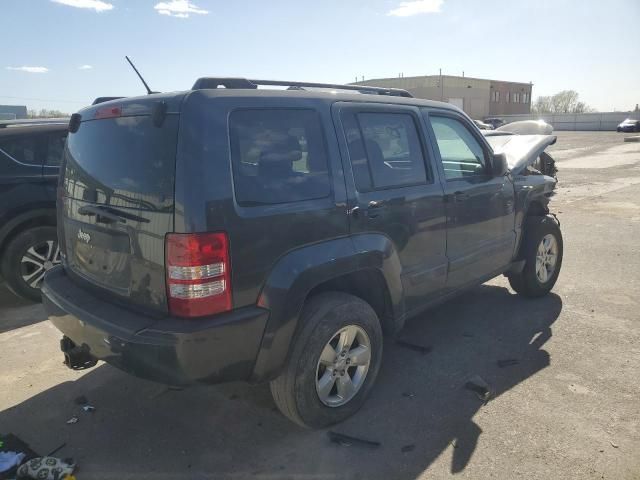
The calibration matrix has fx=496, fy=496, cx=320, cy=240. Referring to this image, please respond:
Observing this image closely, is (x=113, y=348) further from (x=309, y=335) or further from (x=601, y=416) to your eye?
(x=601, y=416)

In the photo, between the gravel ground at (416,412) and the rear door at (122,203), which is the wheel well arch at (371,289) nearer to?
the gravel ground at (416,412)

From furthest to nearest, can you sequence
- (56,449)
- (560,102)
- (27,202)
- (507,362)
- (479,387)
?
1. (560,102)
2. (27,202)
3. (507,362)
4. (479,387)
5. (56,449)

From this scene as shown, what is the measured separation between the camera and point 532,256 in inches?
188

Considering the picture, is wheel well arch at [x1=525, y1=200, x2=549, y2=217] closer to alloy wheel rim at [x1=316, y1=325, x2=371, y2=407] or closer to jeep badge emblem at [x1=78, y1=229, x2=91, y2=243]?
alloy wheel rim at [x1=316, y1=325, x2=371, y2=407]

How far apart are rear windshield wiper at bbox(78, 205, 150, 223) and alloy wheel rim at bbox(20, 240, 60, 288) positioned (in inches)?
105

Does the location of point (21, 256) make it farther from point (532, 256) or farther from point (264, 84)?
point (532, 256)

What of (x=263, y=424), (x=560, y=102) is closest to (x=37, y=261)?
(x=263, y=424)

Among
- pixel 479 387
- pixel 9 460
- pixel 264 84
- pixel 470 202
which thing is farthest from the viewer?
pixel 470 202

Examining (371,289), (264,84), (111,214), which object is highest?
(264,84)

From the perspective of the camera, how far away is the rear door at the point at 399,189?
301 centimetres

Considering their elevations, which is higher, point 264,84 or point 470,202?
point 264,84

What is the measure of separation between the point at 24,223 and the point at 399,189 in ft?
12.6

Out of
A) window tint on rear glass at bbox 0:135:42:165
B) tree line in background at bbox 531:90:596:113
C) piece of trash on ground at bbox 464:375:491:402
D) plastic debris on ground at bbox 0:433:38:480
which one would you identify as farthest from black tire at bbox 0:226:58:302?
tree line in background at bbox 531:90:596:113

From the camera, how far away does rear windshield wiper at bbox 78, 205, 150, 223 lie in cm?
249
